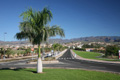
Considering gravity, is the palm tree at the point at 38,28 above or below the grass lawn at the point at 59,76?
above

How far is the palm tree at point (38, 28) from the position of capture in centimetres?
1141

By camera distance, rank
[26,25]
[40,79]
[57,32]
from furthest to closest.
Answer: [57,32]
[26,25]
[40,79]

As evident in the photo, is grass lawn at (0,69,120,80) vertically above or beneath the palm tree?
beneath

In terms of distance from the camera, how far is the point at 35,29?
11.7m

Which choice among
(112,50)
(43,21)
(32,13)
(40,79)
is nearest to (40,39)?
(43,21)

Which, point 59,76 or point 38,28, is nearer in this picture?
point 59,76

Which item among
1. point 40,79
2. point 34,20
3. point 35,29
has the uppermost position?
point 34,20

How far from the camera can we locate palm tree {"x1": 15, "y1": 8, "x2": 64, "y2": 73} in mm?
11406

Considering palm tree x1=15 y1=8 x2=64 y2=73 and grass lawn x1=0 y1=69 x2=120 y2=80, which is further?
palm tree x1=15 y1=8 x2=64 y2=73

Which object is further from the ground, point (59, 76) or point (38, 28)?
point (38, 28)

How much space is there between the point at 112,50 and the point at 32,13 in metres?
43.4

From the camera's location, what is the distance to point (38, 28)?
1162cm

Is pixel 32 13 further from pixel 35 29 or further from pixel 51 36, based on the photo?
pixel 51 36

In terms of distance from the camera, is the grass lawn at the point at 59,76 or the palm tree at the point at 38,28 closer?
the grass lawn at the point at 59,76
